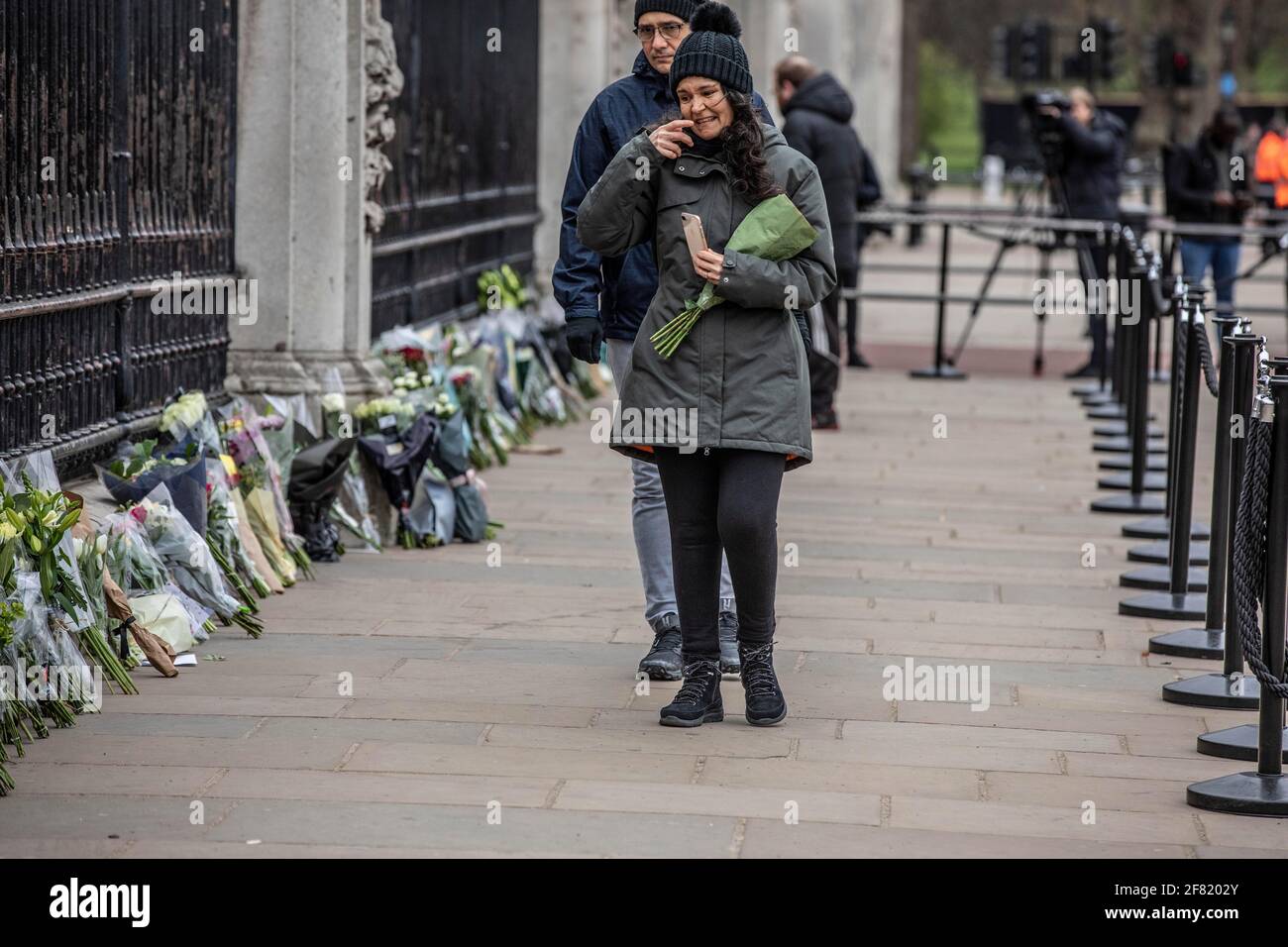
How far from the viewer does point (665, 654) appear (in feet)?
20.8

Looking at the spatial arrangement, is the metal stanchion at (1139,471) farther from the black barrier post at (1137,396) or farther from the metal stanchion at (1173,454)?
the metal stanchion at (1173,454)

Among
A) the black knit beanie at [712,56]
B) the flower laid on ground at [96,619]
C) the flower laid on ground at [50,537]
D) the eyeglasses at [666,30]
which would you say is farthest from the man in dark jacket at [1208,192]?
the flower laid on ground at [50,537]

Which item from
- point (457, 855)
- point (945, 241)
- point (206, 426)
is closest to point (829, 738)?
point (457, 855)

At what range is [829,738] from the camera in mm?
5691

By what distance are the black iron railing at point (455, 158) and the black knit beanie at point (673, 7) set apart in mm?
4436

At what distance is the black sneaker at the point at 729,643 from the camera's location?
6270 mm

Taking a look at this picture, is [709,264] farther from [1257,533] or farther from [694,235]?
[1257,533]

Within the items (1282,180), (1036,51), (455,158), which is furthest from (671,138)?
(1036,51)

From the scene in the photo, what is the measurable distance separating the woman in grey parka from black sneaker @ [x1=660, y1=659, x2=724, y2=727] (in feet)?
0.72

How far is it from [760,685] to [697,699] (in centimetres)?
17
